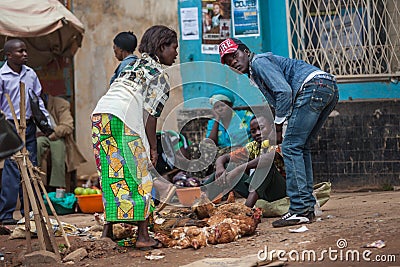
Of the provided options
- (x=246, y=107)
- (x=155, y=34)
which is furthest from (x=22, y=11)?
(x=155, y=34)

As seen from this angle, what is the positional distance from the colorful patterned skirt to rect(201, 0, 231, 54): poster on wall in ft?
12.9

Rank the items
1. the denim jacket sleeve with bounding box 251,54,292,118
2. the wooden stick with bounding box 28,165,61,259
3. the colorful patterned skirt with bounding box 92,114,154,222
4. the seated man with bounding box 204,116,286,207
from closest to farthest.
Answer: the wooden stick with bounding box 28,165,61,259
the colorful patterned skirt with bounding box 92,114,154,222
the denim jacket sleeve with bounding box 251,54,292,118
the seated man with bounding box 204,116,286,207

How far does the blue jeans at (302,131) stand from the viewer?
5926 mm

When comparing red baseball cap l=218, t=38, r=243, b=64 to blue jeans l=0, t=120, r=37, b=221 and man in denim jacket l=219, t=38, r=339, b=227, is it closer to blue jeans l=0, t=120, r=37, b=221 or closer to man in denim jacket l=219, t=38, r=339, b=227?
man in denim jacket l=219, t=38, r=339, b=227

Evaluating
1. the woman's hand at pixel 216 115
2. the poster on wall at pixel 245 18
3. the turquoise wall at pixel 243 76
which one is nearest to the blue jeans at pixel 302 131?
the turquoise wall at pixel 243 76

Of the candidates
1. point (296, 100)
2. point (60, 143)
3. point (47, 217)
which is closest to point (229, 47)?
point (296, 100)

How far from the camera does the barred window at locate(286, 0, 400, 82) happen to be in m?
8.80

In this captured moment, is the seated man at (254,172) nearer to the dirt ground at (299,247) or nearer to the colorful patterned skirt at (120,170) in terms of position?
the dirt ground at (299,247)

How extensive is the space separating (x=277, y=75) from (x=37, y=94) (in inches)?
119

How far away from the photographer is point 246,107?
8.96m

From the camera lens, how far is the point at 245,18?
9.02 meters

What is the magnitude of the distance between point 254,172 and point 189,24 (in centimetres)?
290

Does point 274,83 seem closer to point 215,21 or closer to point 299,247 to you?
point 299,247

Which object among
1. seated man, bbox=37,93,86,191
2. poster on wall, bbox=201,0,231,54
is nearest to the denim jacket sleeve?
poster on wall, bbox=201,0,231,54
